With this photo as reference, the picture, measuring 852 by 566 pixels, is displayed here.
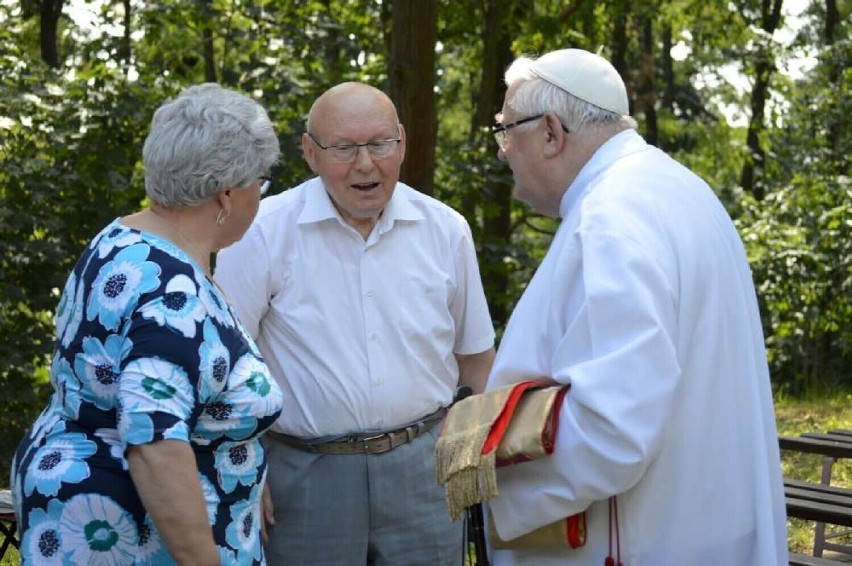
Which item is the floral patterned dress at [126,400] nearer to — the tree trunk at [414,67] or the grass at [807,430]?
the grass at [807,430]

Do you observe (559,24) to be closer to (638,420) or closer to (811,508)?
(811,508)

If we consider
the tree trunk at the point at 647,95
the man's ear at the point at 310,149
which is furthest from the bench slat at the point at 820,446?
the tree trunk at the point at 647,95

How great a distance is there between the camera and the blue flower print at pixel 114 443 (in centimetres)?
268

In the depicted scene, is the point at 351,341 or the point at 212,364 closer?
the point at 212,364

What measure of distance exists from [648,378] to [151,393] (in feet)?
3.36

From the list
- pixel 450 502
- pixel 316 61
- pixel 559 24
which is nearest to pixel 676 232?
pixel 450 502

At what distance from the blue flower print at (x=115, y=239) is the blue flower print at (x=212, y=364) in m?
0.25

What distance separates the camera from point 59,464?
8.79ft

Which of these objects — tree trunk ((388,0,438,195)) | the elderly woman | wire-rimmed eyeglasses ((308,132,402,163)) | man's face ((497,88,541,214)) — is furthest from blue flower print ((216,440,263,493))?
tree trunk ((388,0,438,195))

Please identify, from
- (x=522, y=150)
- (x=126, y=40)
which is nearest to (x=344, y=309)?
(x=522, y=150)

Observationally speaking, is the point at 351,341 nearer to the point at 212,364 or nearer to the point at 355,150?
the point at 355,150

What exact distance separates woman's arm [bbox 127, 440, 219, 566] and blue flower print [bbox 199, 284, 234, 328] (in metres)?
0.30

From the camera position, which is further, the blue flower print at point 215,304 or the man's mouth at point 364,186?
the man's mouth at point 364,186

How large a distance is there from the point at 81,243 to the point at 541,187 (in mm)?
6545
